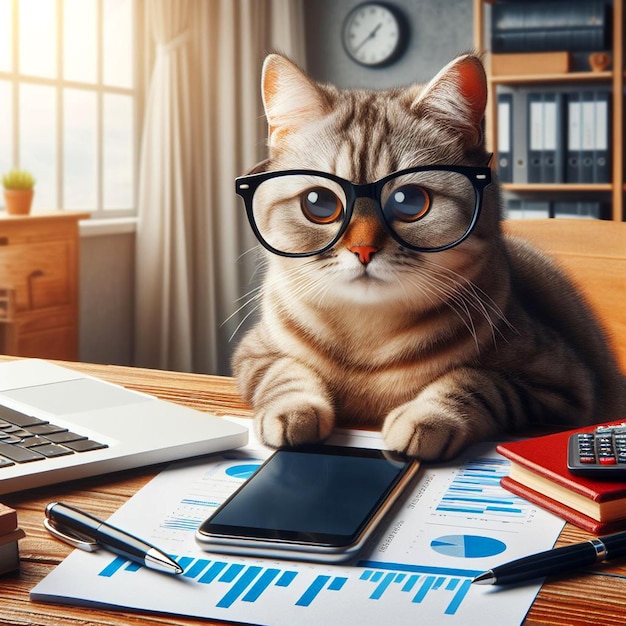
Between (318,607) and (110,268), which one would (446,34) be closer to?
(110,268)

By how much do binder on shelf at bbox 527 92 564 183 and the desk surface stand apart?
2966mm

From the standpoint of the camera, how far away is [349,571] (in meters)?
0.53

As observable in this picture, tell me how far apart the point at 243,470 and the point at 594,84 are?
320cm

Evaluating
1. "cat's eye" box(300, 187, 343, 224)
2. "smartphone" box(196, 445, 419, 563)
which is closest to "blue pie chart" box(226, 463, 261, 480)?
"smartphone" box(196, 445, 419, 563)

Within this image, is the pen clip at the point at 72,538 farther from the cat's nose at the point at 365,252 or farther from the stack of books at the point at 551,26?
the stack of books at the point at 551,26

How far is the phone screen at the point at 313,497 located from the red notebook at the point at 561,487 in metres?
0.09

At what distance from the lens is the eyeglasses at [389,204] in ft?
2.49

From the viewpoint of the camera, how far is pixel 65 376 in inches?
39.4

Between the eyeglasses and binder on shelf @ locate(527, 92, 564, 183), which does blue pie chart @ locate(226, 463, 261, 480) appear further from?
binder on shelf @ locate(527, 92, 564, 183)

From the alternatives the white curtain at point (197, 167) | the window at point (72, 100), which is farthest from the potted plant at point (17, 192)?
the white curtain at point (197, 167)

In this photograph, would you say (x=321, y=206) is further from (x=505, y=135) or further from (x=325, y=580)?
(x=505, y=135)

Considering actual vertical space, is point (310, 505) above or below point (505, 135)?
below

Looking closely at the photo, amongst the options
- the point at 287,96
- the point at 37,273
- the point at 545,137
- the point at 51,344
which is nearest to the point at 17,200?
the point at 37,273

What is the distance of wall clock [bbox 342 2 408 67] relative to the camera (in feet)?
13.2
